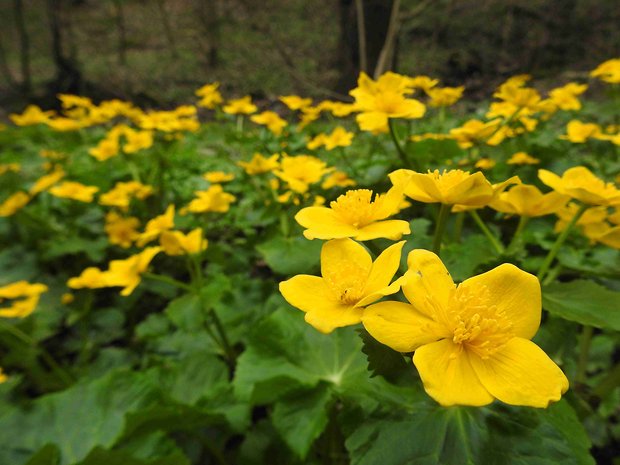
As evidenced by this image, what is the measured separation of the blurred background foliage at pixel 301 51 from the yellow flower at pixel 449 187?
3.99 m

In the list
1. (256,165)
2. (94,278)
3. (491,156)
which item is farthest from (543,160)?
(94,278)

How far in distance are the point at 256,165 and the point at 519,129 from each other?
4.00 ft

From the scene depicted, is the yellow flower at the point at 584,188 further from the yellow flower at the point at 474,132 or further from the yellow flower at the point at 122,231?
the yellow flower at the point at 122,231

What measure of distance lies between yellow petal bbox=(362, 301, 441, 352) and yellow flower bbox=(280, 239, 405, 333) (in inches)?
1.2

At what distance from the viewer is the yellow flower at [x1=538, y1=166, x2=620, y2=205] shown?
841 mm

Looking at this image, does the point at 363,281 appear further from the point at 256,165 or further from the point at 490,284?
the point at 256,165

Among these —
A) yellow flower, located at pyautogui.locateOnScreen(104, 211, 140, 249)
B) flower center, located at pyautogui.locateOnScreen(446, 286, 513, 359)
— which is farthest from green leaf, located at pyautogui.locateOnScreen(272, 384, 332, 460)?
yellow flower, located at pyautogui.locateOnScreen(104, 211, 140, 249)

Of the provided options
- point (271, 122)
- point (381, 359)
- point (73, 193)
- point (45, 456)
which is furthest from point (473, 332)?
point (73, 193)

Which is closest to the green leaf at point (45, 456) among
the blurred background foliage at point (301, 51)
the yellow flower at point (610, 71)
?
the yellow flower at point (610, 71)

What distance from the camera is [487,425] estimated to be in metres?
0.72

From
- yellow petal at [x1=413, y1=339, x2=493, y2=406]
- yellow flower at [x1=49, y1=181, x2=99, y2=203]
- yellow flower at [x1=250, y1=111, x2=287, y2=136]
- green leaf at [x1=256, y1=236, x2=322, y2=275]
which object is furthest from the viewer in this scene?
yellow flower at [x1=49, y1=181, x2=99, y2=203]

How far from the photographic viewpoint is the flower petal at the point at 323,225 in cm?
76

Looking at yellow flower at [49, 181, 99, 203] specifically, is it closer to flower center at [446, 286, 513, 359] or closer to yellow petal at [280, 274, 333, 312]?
yellow petal at [280, 274, 333, 312]

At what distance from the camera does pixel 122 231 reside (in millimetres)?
2371
